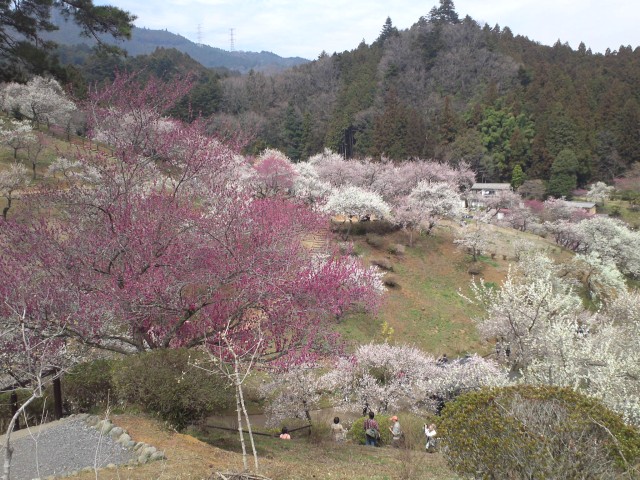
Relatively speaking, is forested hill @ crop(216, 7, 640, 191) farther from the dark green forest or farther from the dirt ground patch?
the dirt ground patch

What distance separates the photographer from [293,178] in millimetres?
30938

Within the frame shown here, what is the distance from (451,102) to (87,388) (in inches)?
2451

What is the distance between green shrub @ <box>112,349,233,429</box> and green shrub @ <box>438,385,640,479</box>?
3.86m

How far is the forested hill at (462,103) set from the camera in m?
48.3

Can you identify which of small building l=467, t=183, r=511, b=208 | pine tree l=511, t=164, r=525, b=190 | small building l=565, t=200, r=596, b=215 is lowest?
small building l=565, t=200, r=596, b=215

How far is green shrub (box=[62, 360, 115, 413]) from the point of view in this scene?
336 inches

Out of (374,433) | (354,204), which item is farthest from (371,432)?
(354,204)

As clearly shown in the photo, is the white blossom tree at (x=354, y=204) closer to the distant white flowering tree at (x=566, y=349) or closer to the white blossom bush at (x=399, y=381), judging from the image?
the distant white flowering tree at (x=566, y=349)

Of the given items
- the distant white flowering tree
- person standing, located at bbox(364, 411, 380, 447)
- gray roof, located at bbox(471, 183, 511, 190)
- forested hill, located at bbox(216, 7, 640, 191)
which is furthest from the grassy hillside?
forested hill, located at bbox(216, 7, 640, 191)

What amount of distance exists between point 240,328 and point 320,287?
1.90m

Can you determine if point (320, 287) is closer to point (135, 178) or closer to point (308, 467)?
point (308, 467)

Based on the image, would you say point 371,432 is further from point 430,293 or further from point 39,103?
point 39,103

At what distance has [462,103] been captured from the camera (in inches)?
2472

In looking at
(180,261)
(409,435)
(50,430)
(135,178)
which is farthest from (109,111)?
(409,435)
